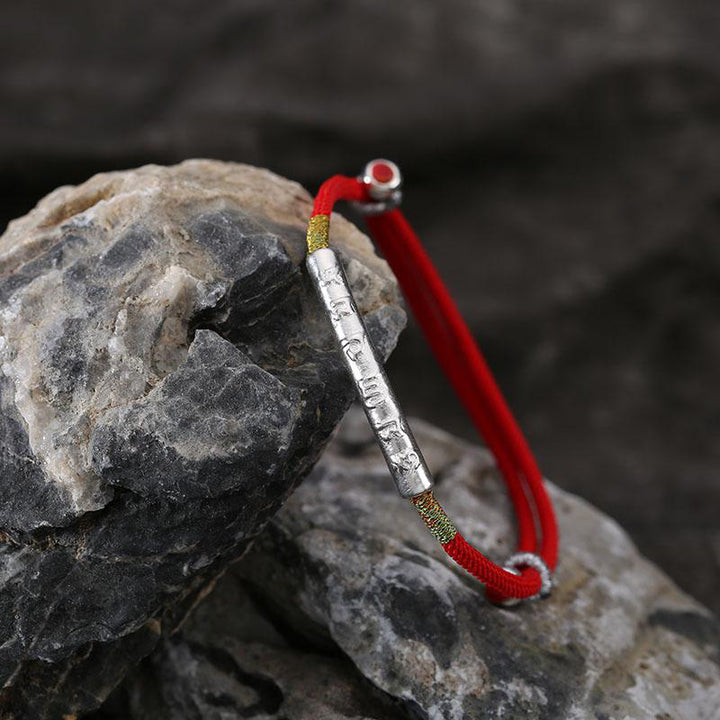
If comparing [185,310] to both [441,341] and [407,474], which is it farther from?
[441,341]

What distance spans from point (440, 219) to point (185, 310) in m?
1.70

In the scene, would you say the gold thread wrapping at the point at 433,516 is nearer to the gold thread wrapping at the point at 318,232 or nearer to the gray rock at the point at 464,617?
the gray rock at the point at 464,617

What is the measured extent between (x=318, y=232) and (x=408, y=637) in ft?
1.83

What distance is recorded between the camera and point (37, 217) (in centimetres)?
133

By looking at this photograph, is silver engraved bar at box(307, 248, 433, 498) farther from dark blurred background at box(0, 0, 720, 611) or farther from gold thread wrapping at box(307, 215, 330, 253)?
dark blurred background at box(0, 0, 720, 611)

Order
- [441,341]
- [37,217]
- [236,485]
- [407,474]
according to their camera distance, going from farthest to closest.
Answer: [441,341] < [37,217] < [407,474] < [236,485]

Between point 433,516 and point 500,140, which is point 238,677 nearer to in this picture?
point 433,516

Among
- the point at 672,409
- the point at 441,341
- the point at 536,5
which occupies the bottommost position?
the point at 441,341

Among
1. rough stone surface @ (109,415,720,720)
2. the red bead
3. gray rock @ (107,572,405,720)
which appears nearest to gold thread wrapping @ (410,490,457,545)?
rough stone surface @ (109,415,720,720)

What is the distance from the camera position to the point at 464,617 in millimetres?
1321

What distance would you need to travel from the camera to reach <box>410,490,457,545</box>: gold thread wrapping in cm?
121

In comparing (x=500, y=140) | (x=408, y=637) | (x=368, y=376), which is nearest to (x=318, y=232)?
(x=368, y=376)

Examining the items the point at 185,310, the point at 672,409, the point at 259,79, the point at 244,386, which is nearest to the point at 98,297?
the point at 185,310

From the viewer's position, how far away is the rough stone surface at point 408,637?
1263 mm
